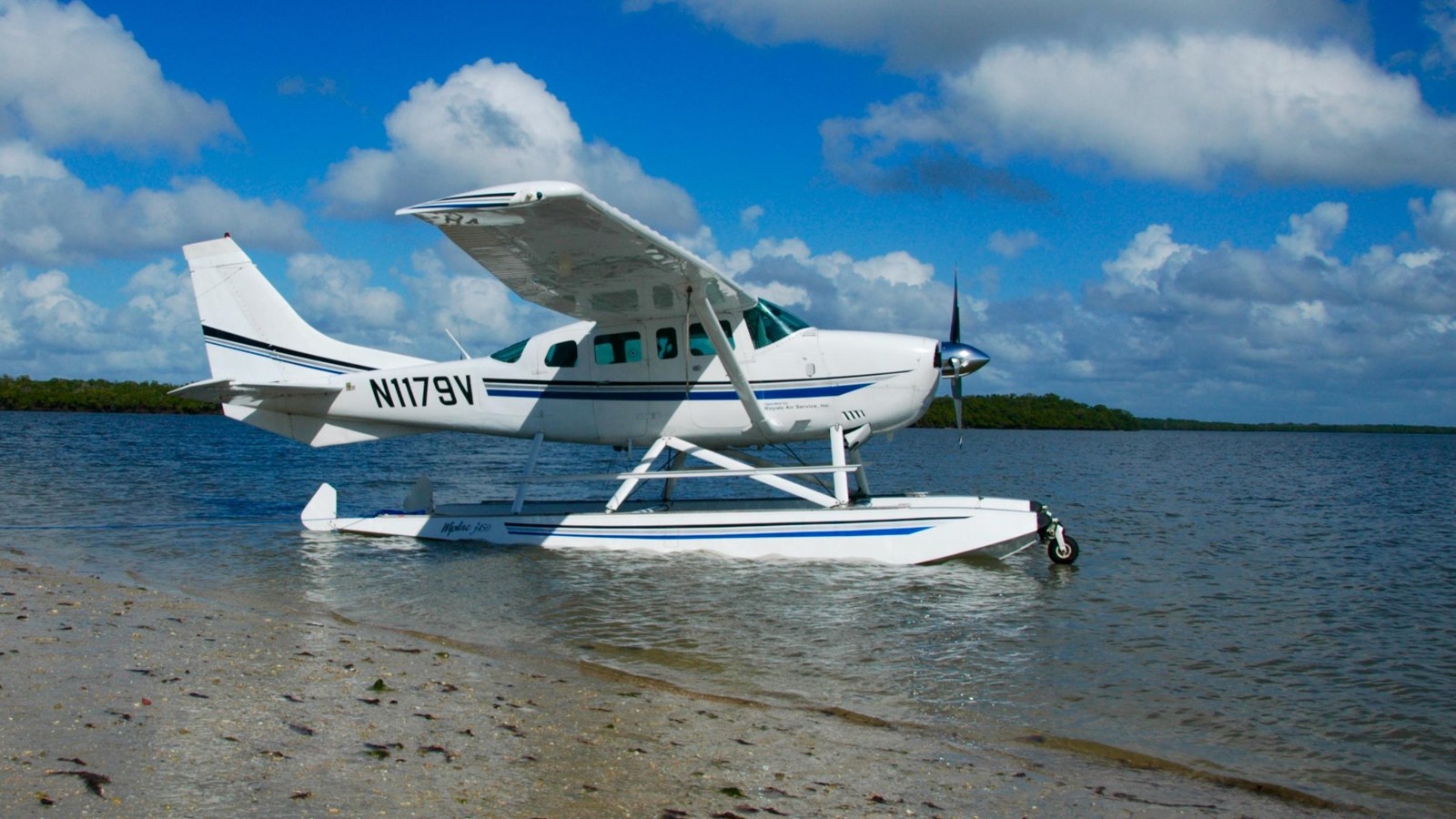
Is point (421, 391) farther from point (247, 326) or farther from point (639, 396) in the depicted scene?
point (639, 396)

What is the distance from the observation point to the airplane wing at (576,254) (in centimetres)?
776

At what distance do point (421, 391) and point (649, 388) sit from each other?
3132 millimetres

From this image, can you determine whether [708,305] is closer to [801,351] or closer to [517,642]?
[801,351]

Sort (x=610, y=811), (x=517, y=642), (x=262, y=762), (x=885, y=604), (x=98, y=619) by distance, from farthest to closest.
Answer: (x=885, y=604)
(x=517, y=642)
(x=98, y=619)
(x=262, y=762)
(x=610, y=811)

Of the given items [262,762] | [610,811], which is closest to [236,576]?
[262,762]

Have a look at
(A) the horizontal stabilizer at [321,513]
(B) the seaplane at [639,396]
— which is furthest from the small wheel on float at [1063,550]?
(A) the horizontal stabilizer at [321,513]

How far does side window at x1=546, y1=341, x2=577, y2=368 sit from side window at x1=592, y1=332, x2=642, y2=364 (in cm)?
29

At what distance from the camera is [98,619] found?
647 centimetres

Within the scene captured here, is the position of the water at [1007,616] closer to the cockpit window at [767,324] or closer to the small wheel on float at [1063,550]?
the small wheel on float at [1063,550]

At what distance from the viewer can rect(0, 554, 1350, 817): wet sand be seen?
11.8 ft

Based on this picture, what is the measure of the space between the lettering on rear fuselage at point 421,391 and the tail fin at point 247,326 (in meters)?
0.46

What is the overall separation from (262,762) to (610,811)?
147 centimetres

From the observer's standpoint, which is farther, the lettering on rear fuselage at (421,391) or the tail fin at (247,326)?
the tail fin at (247,326)

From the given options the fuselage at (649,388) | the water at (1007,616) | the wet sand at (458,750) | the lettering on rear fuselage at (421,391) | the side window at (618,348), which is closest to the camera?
the wet sand at (458,750)
